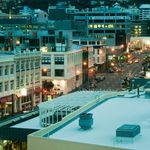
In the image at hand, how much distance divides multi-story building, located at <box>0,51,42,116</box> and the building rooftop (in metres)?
20.9

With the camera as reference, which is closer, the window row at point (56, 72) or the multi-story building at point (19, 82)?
the multi-story building at point (19, 82)

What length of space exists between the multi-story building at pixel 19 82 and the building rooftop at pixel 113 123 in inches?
821

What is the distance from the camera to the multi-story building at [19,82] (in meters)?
64.4

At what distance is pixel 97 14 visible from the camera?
177 metres

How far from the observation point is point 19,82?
223ft

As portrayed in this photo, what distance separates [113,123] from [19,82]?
33.3 meters

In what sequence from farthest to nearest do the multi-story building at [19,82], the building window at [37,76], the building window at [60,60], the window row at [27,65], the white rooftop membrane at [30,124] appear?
1. the building window at [60,60]
2. the building window at [37,76]
3. the window row at [27,65]
4. the multi-story building at [19,82]
5. the white rooftop membrane at [30,124]

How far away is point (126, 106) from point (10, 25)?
108258 mm

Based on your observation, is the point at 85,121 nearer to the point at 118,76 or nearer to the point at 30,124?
the point at 30,124

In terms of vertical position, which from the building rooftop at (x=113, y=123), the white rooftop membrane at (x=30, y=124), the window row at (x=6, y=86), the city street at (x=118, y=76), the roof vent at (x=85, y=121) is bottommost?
the city street at (x=118, y=76)

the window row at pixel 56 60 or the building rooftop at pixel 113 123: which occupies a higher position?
the building rooftop at pixel 113 123

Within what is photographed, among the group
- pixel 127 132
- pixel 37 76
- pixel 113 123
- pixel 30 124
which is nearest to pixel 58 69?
pixel 37 76

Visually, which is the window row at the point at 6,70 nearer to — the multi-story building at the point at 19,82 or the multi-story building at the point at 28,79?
the multi-story building at the point at 19,82

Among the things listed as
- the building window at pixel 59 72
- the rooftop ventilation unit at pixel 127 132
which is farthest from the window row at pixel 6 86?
the rooftop ventilation unit at pixel 127 132
